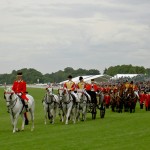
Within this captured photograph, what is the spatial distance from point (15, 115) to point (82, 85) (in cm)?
688

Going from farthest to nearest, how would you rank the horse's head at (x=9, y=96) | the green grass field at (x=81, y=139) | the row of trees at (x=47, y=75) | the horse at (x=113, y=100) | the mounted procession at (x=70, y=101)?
the row of trees at (x=47, y=75), the horse at (x=113, y=100), the mounted procession at (x=70, y=101), the horse's head at (x=9, y=96), the green grass field at (x=81, y=139)

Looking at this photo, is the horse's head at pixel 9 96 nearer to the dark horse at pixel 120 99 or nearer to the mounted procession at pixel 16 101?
the mounted procession at pixel 16 101

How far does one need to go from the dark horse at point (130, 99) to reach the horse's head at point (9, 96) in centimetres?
1627

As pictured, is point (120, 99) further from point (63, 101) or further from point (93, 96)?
point (63, 101)

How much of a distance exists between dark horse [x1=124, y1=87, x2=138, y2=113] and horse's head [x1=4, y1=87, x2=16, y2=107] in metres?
16.3

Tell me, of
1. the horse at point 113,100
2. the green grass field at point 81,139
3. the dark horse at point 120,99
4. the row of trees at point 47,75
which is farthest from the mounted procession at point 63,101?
the row of trees at point 47,75

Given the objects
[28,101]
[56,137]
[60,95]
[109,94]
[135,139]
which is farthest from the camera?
[109,94]

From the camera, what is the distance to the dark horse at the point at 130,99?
35531 millimetres

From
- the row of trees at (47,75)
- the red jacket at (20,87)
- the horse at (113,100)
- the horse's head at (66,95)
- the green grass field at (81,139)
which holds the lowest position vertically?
the green grass field at (81,139)

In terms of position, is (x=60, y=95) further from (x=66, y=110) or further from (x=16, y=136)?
(x=16, y=136)

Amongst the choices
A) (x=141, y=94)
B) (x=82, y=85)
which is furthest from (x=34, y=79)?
(x=82, y=85)

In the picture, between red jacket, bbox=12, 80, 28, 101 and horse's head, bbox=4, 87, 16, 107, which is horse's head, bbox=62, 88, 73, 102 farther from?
horse's head, bbox=4, 87, 16, 107

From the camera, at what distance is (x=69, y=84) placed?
1001 inches

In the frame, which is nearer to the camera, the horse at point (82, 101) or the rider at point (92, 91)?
the horse at point (82, 101)
